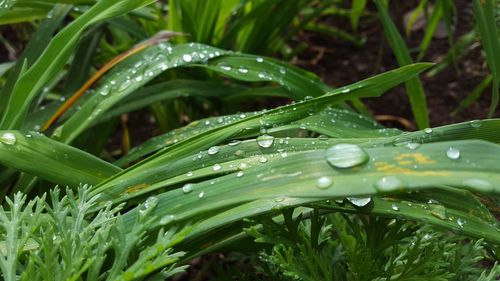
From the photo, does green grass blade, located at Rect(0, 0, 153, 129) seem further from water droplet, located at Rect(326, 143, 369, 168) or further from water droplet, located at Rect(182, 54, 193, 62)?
water droplet, located at Rect(326, 143, 369, 168)

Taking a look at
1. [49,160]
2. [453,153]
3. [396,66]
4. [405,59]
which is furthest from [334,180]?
[396,66]

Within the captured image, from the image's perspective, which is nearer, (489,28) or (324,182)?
(324,182)

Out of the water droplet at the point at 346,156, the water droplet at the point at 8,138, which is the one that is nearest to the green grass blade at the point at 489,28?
the water droplet at the point at 346,156

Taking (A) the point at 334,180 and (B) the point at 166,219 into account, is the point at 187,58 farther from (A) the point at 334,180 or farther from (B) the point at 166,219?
(A) the point at 334,180

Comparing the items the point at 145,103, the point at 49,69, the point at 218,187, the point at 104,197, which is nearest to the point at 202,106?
the point at 145,103

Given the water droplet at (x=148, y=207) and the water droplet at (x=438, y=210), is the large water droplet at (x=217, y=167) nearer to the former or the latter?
the water droplet at (x=148, y=207)

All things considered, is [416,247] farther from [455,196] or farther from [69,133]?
[69,133]
